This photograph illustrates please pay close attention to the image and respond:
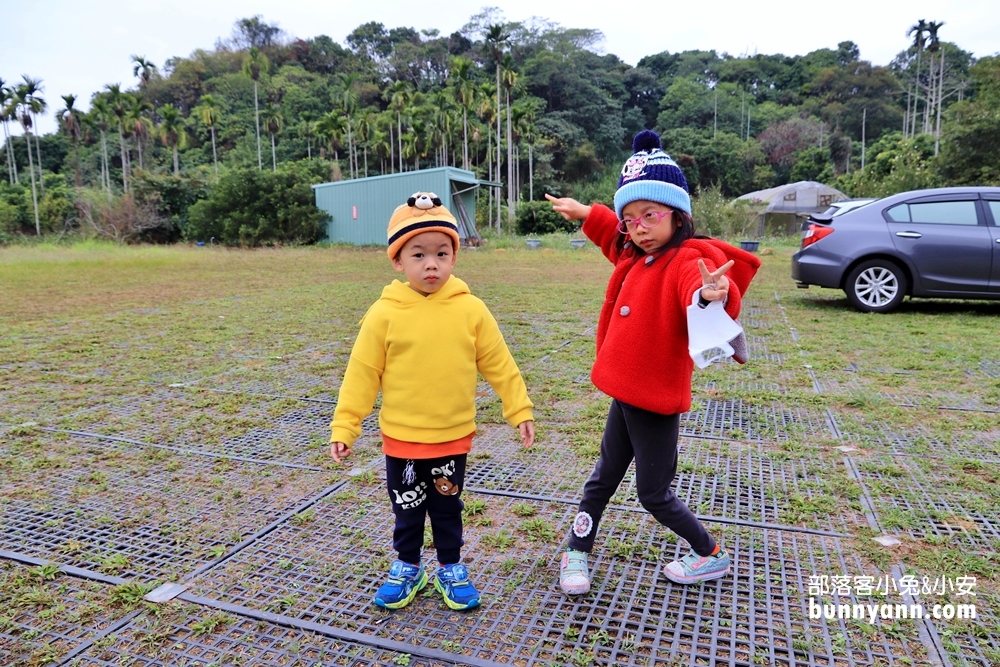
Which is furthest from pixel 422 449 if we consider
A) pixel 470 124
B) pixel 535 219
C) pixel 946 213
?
pixel 470 124

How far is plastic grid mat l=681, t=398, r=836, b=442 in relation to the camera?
3.67 metres

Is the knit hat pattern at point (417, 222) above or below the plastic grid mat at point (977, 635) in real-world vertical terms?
above

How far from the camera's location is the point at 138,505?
283 cm

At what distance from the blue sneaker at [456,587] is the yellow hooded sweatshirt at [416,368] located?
44 cm

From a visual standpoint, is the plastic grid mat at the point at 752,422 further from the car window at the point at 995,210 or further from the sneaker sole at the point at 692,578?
the car window at the point at 995,210

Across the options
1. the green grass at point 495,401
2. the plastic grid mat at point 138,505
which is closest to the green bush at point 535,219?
the green grass at point 495,401

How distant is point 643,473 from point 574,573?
0.41 m

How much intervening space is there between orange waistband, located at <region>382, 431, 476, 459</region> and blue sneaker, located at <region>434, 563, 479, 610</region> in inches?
15.4

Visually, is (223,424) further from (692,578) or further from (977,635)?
(977,635)

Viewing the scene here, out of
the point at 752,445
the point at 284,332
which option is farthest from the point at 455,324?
the point at 284,332

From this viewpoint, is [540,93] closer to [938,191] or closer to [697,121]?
[697,121]

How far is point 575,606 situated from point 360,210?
93.9 ft

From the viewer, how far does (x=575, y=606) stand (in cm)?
212

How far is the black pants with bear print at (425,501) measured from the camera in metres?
2.10
